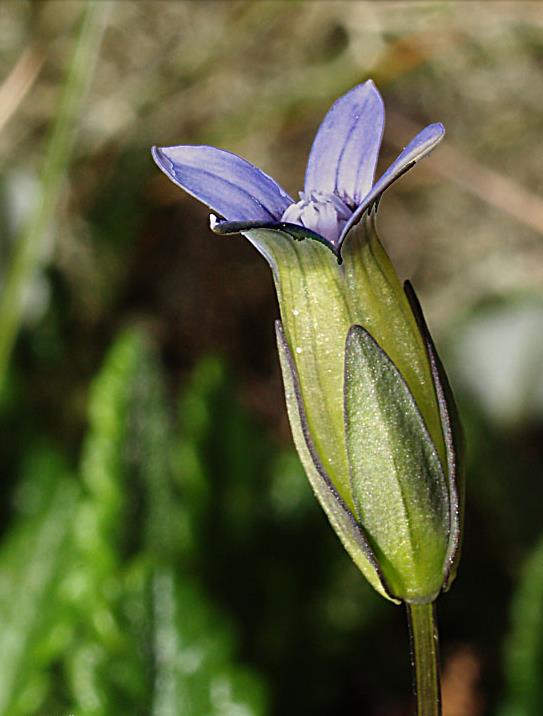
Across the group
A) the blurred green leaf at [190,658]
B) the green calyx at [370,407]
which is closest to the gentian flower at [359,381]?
the green calyx at [370,407]

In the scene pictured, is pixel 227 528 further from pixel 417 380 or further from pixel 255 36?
pixel 255 36

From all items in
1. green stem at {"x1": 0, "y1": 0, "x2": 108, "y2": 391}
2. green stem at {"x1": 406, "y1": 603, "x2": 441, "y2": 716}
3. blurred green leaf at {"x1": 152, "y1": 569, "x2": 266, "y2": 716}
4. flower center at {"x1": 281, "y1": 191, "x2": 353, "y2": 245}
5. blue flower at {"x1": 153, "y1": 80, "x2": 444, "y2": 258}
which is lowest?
green stem at {"x1": 406, "y1": 603, "x2": 441, "y2": 716}

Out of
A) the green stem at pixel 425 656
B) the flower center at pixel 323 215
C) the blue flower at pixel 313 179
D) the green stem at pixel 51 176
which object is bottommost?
the green stem at pixel 425 656

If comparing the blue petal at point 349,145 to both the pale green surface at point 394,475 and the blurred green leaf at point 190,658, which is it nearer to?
the pale green surface at point 394,475

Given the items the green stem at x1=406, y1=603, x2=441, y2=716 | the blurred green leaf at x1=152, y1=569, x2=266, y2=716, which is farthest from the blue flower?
the blurred green leaf at x1=152, y1=569, x2=266, y2=716

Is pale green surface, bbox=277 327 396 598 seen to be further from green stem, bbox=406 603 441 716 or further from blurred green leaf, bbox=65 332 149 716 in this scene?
blurred green leaf, bbox=65 332 149 716

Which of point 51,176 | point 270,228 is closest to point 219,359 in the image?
point 51,176

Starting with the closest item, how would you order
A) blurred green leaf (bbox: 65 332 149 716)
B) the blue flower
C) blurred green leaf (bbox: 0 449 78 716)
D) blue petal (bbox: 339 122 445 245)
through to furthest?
→ blue petal (bbox: 339 122 445 245) → the blue flower → blurred green leaf (bbox: 65 332 149 716) → blurred green leaf (bbox: 0 449 78 716)

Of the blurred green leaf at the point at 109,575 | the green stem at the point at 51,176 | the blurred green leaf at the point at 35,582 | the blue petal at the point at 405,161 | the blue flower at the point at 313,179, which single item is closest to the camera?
the blue petal at the point at 405,161
